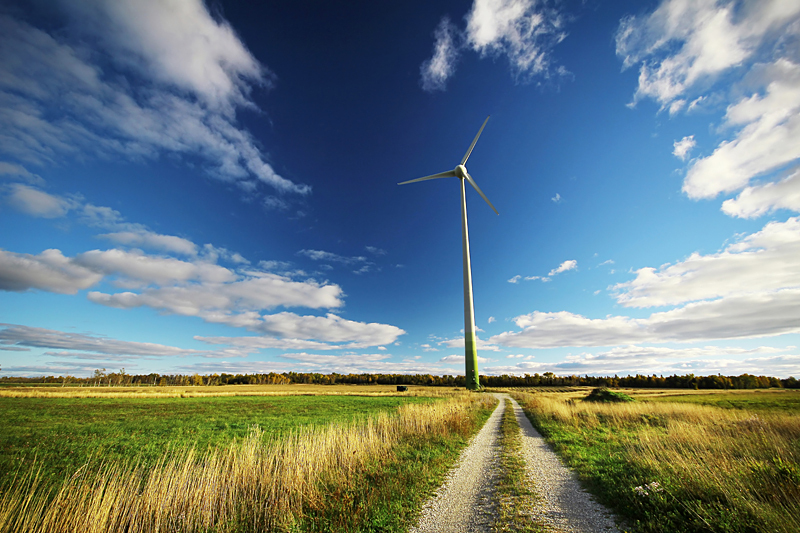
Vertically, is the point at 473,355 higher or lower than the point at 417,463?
higher

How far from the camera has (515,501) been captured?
8531 millimetres

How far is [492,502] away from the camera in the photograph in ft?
27.8

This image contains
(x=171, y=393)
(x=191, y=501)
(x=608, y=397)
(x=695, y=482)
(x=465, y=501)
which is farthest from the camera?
(x=171, y=393)

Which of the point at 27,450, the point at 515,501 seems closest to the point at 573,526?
the point at 515,501

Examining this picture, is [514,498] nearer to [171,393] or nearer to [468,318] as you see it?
[468,318]

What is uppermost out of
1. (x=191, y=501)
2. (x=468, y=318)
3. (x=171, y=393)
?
(x=468, y=318)

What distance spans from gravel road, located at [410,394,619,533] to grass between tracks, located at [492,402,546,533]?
0.21m

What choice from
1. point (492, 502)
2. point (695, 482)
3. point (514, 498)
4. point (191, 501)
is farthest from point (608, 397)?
point (191, 501)

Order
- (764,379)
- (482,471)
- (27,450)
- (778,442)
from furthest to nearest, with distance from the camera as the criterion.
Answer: (764,379), (27,450), (778,442), (482,471)

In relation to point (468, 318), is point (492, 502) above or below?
below

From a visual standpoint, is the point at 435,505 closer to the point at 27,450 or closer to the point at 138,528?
the point at 138,528

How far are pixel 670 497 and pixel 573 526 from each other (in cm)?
298

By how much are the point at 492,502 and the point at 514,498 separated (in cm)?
79

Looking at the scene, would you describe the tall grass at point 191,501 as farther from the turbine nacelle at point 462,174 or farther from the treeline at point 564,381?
the treeline at point 564,381
